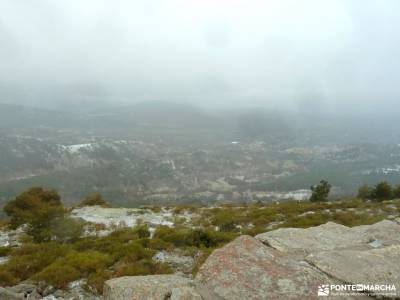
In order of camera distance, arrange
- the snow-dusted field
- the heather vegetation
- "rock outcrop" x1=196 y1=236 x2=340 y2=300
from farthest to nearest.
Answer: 1. the snow-dusted field
2. the heather vegetation
3. "rock outcrop" x1=196 y1=236 x2=340 y2=300

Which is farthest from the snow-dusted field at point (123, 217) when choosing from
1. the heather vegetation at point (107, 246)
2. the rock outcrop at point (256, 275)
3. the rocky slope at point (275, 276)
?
the rock outcrop at point (256, 275)

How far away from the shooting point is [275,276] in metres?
8.08

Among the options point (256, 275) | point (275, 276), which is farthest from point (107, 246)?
point (275, 276)

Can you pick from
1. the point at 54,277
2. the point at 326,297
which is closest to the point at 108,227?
the point at 54,277

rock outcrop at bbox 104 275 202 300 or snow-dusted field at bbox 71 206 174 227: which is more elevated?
rock outcrop at bbox 104 275 202 300

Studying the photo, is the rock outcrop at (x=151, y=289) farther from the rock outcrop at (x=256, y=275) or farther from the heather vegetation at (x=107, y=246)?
the heather vegetation at (x=107, y=246)

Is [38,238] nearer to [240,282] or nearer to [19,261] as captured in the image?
[19,261]

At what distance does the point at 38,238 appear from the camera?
23.2 metres

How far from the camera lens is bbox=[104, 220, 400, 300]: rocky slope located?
7.70 metres

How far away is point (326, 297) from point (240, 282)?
69.8 inches

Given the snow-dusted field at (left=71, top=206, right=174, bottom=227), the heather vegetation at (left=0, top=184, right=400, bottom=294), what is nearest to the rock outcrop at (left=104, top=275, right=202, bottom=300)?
the heather vegetation at (left=0, top=184, right=400, bottom=294)

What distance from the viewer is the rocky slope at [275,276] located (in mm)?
7703

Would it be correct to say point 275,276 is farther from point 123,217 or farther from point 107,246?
point 123,217

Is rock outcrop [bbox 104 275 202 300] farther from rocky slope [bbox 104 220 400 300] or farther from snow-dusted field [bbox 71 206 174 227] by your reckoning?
snow-dusted field [bbox 71 206 174 227]
